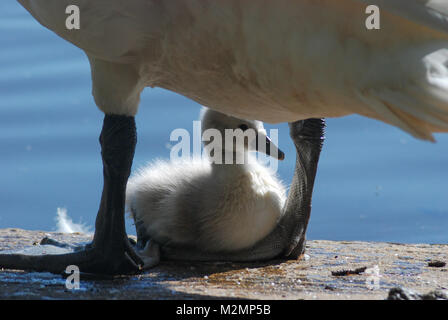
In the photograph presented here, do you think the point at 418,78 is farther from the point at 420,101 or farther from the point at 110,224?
the point at 110,224

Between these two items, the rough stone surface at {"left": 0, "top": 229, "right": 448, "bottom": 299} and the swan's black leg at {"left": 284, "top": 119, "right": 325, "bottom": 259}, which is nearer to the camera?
the rough stone surface at {"left": 0, "top": 229, "right": 448, "bottom": 299}

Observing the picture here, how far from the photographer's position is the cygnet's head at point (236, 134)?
473cm

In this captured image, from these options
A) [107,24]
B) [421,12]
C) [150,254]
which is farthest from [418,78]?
[150,254]

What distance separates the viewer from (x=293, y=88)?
11.3 ft

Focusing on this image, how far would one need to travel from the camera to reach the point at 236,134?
4.73 meters

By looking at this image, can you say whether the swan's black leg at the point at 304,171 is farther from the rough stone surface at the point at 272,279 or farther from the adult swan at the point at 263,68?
the rough stone surface at the point at 272,279

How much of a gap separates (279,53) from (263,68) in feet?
0.47

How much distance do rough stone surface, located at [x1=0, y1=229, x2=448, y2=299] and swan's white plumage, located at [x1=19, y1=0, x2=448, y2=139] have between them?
2.33 feet

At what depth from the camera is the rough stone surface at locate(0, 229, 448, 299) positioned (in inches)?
140

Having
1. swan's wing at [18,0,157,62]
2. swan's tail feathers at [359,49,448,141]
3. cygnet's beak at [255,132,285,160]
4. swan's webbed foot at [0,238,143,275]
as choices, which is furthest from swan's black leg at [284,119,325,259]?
swan's tail feathers at [359,49,448,141]

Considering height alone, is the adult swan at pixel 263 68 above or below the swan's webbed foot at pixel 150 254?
above

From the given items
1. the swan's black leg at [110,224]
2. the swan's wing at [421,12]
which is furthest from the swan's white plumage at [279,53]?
the swan's black leg at [110,224]

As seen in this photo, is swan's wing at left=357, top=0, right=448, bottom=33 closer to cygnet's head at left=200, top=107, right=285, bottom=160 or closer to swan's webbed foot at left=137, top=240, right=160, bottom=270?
swan's webbed foot at left=137, top=240, right=160, bottom=270
